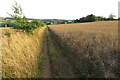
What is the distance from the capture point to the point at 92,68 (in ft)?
14.3

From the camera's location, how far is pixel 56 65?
5391 millimetres

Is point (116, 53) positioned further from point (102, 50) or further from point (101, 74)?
point (101, 74)

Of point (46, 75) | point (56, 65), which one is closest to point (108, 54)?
point (56, 65)

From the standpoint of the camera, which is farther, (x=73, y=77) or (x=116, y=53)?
(x=116, y=53)

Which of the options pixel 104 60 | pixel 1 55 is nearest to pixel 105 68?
pixel 104 60

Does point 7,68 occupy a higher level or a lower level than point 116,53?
lower

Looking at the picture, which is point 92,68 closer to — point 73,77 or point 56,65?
point 73,77

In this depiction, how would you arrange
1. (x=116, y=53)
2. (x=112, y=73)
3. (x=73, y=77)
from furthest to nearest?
1. (x=116, y=53)
2. (x=73, y=77)
3. (x=112, y=73)

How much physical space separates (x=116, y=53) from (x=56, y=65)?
169 inches

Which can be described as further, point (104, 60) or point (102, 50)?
point (102, 50)

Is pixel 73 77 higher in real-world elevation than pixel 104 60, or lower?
lower

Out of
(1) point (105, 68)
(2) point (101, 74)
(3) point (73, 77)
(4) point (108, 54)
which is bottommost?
(3) point (73, 77)

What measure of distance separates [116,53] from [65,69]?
3665 mm

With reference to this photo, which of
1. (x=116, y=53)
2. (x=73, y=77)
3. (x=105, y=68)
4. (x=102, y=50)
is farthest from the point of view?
(x=102, y=50)
